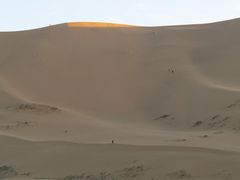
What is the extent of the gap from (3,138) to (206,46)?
11.9 metres

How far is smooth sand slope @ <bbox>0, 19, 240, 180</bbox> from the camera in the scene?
36.3 ft

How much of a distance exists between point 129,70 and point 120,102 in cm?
310

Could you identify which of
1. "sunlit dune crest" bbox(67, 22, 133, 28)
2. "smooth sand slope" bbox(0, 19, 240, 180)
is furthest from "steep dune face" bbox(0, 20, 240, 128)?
"sunlit dune crest" bbox(67, 22, 133, 28)

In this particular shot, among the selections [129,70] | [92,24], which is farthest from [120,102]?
[92,24]

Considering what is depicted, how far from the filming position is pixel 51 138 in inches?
567

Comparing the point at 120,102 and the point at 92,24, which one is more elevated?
the point at 92,24

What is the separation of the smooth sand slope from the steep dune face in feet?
0.13

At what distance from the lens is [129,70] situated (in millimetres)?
21719

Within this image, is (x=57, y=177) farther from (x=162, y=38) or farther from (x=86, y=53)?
(x=162, y=38)

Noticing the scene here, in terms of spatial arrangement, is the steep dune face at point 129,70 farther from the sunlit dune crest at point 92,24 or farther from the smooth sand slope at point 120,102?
the sunlit dune crest at point 92,24

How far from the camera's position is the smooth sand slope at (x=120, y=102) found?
1108 centimetres

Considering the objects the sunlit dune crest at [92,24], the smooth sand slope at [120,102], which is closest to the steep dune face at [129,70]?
the smooth sand slope at [120,102]

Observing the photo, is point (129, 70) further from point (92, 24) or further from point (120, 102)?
point (92, 24)

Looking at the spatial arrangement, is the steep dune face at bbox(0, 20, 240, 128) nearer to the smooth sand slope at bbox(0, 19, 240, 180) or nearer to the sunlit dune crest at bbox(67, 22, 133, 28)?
the smooth sand slope at bbox(0, 19, 240, 180)
